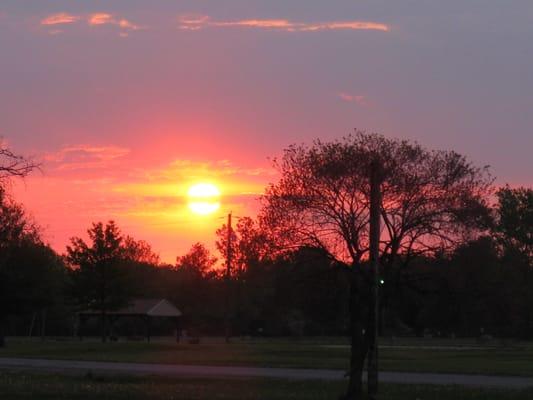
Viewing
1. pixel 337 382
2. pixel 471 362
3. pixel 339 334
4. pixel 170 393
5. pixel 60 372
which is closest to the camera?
pixel 170 393

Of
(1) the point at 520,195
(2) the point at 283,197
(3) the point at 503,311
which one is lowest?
(3) the point at 503,311

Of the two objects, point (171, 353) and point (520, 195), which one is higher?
Answer: point (520, 195)

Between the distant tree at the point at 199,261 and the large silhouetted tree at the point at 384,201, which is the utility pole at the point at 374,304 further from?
the distant tree at the point at 199,261

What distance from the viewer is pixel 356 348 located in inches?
955

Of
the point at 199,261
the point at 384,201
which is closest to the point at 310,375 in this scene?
the point at 384,201

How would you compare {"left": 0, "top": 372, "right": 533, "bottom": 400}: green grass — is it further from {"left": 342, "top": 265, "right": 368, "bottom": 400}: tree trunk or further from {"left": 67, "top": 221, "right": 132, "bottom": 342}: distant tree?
{"left": 67, "top": 221, "right": 132, "bottom": 342}: distant tree

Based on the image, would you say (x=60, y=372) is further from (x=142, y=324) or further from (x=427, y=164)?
(x=142, y=324)

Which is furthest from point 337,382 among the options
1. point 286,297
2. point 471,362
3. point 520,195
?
point 520,195

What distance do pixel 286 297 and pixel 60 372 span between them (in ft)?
29.9

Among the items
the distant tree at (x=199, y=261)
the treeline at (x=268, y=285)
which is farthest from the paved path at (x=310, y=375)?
the distant tree at (x=199, y=261)

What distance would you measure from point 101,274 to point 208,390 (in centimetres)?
4877

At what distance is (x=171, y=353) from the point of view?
184 feet

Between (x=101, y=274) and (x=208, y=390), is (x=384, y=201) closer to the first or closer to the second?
(x=208, y=390)

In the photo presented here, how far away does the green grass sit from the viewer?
23703 millimetres
